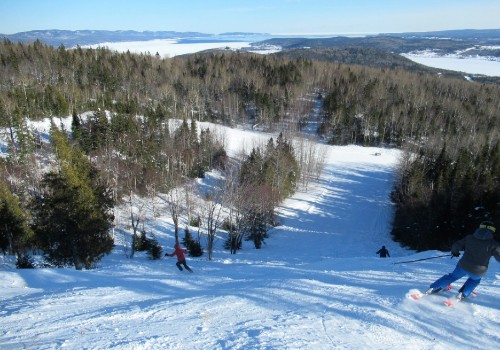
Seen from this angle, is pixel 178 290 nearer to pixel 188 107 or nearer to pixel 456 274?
pixel 456 274

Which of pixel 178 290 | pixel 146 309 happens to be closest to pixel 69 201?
pixel 178 290

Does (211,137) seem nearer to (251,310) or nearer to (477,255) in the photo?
(251,310)

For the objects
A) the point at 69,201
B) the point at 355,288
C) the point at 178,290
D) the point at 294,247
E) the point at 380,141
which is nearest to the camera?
the point at 355,288

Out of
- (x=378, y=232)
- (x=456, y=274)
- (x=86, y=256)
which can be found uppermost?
(x=456, y=274)

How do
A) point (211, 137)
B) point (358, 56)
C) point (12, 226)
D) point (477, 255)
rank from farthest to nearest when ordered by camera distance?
point (358, 56) < point (211, 137) < point (12, 226) < point (477, 255)

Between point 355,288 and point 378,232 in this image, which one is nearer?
point 355,288

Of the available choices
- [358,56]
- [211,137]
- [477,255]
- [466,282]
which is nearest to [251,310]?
[466,282]

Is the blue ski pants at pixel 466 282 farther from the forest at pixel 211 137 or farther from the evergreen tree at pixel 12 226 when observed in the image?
the evergreen tree at pixel 12 226

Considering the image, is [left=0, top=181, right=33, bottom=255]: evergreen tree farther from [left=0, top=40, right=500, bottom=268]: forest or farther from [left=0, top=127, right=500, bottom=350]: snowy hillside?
[left=0, top=127, right=500, bottom=350]: snowy hillside

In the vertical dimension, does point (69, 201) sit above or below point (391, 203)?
above
